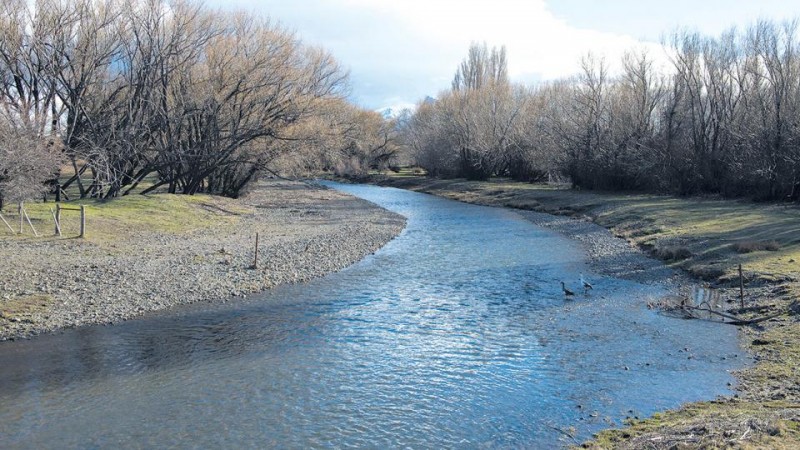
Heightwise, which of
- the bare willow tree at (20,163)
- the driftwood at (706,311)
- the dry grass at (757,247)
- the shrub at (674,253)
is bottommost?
the driftwood at (706,311)

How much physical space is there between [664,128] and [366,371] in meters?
49.1

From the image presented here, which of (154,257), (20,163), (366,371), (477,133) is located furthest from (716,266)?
(477,133)

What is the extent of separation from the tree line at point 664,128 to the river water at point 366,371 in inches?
1136

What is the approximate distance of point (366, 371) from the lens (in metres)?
14.0

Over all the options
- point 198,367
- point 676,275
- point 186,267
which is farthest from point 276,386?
point 676,275

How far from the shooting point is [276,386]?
43.0 ft

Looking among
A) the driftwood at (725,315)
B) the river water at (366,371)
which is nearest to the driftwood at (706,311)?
the driftwood at (725,315)

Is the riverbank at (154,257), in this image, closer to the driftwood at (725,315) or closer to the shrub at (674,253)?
the driftwood at (725,315)

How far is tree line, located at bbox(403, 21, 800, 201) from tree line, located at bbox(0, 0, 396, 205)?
24.7 m

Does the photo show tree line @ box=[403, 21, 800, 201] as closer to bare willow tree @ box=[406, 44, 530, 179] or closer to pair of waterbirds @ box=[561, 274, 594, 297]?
bare willow tree @ box=[406, 44, 530, 179]

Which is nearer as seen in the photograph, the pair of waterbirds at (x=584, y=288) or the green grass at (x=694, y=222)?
the pair of waterbirds at (x=584, y=288)

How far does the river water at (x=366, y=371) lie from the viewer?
1096 centimetres

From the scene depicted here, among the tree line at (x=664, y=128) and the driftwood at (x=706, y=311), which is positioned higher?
the tree line at (x=664, y=128)

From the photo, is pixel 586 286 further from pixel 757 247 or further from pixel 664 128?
pixel 664 128
